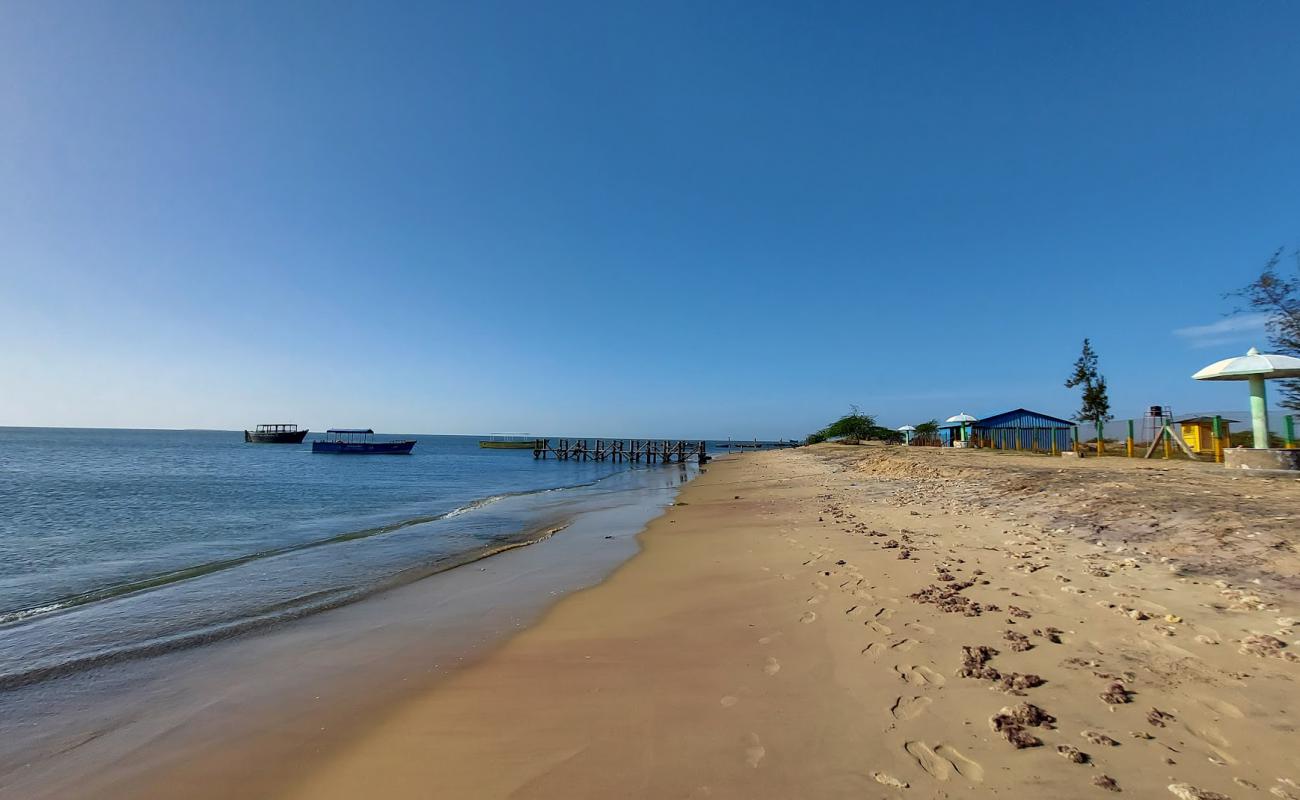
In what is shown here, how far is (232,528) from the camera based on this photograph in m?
16.3

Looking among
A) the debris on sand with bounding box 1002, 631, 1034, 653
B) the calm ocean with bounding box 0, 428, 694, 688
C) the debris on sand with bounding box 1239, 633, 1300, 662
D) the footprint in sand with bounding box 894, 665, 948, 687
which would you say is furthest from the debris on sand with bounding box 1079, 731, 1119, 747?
the calm ocean with bounding box 0, 428, 694, 688

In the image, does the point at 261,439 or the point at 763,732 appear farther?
the point at 261,439

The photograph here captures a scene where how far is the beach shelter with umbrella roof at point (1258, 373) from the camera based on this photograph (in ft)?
42.1

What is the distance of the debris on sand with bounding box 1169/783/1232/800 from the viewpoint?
8.11ft

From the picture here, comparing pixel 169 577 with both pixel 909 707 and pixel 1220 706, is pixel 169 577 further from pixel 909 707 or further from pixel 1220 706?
pixel 1220 706

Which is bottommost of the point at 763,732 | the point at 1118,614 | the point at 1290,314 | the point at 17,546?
the point at 17,546

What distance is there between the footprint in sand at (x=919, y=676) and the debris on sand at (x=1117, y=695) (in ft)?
2.98

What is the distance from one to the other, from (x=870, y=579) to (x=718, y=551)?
371 cm

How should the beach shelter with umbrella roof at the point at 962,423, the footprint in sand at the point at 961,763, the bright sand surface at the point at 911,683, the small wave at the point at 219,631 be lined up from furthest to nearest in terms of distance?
the beach shelter with umbrella roof at the point at 962,423
the small wave at the point at 219,631
the bright sand surface at the point at 911,683
the footprint in sand at the point at 961,763

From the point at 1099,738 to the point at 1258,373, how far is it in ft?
52.0

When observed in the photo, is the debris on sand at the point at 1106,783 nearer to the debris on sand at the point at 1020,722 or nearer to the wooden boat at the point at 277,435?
the debris on sand at the point at 1020,722

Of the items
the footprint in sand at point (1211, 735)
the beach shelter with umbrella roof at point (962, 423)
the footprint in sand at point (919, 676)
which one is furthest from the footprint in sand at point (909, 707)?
the beach shelter with umbrella roof at point (962, 423)

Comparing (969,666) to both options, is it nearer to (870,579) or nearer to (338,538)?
(870,579)

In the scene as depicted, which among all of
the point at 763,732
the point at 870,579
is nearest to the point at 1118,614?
the point at 870,579
